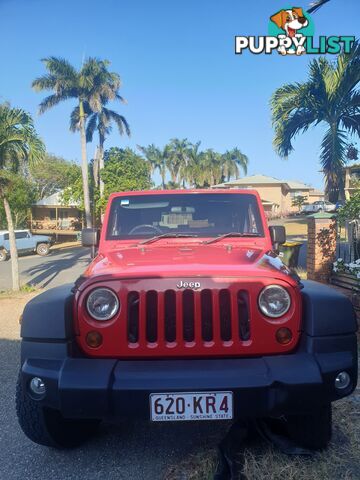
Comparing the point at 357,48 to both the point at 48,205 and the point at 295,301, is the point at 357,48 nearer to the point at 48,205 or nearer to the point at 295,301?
the point at 295,301

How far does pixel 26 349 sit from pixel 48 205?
33600 mm

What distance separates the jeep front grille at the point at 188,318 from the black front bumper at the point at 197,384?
0.16 m

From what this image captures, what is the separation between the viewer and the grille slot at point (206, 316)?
2434 mm

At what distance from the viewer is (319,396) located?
7.40 feet

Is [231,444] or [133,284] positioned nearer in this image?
[133,284]

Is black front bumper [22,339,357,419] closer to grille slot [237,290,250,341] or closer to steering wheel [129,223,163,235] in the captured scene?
grille slot [237,290,250,341]

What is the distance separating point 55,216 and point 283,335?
117 feet

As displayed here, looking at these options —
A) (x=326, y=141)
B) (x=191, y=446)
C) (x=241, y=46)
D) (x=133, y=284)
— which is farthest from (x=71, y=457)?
(x=326, y=141)

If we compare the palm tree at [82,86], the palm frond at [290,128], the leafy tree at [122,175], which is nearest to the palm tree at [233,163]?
the leafy tree at [122,175]

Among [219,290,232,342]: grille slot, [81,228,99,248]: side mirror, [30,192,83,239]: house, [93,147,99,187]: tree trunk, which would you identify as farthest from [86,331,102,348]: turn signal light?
[93,147,99,187]: tree trunk

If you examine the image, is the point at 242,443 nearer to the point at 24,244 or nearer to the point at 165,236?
the point at 165,236

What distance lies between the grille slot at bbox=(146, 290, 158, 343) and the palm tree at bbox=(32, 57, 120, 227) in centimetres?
2361

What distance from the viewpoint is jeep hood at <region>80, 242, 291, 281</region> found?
2465 millimetres

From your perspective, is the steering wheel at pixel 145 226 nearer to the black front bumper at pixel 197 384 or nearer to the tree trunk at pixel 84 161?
the black front bumper at pixel 197 384
